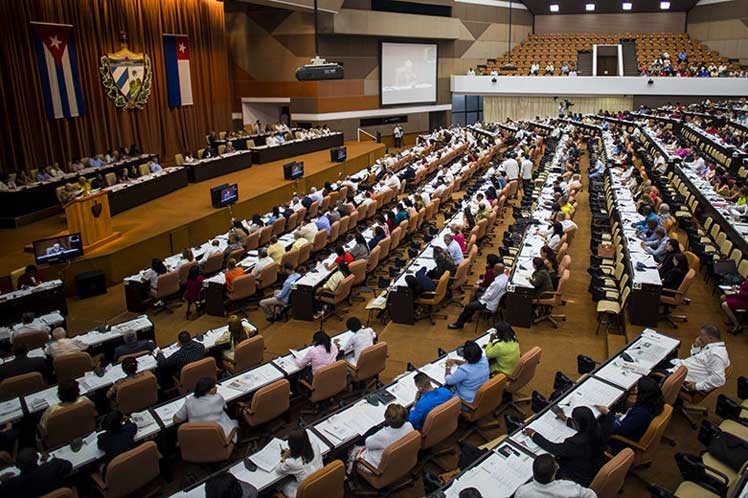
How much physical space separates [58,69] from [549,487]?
19.1 metres

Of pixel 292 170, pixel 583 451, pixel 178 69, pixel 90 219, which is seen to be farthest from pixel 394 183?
pixel 583 451

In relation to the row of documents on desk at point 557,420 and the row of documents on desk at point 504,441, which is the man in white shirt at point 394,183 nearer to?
the row of documents on desk at point 504,441

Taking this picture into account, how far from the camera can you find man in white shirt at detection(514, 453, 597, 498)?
426 cm

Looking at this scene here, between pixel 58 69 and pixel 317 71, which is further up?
pixel 58 69

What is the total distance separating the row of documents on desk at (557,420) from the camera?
483cm

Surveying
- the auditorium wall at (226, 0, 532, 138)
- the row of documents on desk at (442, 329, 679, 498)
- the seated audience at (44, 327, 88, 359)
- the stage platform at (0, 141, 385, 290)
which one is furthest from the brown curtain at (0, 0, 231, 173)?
the row of documents on desk at (442, 329, 679, 498)

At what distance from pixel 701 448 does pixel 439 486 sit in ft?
10.7

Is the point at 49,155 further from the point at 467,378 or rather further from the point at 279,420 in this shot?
the point at 467,378

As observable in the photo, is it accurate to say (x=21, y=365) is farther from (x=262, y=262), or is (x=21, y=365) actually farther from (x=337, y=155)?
(x=337, y=155)

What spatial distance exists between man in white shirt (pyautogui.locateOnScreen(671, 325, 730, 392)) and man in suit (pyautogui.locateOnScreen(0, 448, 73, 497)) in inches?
256

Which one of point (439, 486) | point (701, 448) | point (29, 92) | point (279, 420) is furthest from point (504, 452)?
point (29, 92)

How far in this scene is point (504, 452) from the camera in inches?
204

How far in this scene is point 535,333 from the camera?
9.12m

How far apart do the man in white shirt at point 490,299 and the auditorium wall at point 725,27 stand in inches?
1256
